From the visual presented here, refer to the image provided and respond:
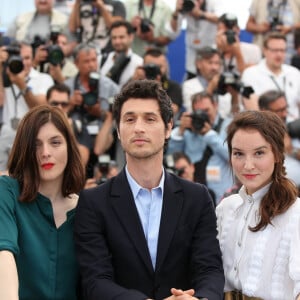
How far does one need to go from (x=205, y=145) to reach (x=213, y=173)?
26 cm

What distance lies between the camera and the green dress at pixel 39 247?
2.99 m

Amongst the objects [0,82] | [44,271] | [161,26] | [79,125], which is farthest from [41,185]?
[161,26]

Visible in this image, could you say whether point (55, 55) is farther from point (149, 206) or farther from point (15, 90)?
point (149, 206)

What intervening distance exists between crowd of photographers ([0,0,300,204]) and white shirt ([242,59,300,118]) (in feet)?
0.03

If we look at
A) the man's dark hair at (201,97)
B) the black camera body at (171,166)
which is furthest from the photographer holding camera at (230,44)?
the black camera body at (171,166)

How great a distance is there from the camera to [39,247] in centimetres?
302

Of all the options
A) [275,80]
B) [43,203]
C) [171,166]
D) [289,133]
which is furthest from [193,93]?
[43,203]

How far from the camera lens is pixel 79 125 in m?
6.16

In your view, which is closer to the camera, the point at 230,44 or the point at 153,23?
the point at 230,44


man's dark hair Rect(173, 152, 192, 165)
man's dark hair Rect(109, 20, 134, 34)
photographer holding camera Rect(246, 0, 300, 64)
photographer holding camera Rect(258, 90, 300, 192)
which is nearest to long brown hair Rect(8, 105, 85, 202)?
photographer holding camera Rect(258, 90, 300, 192)

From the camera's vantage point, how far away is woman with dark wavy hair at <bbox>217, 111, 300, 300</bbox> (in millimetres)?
2922

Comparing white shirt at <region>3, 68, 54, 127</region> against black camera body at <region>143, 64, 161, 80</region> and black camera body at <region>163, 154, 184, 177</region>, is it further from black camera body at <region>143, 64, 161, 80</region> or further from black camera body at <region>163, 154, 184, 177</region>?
black camera body at <region>163, 154, 184, 177</region>

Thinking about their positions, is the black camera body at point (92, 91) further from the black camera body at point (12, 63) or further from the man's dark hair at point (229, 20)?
the man's dark hair at point (229, 20)

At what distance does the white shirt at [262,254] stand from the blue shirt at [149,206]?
1.06 feet
